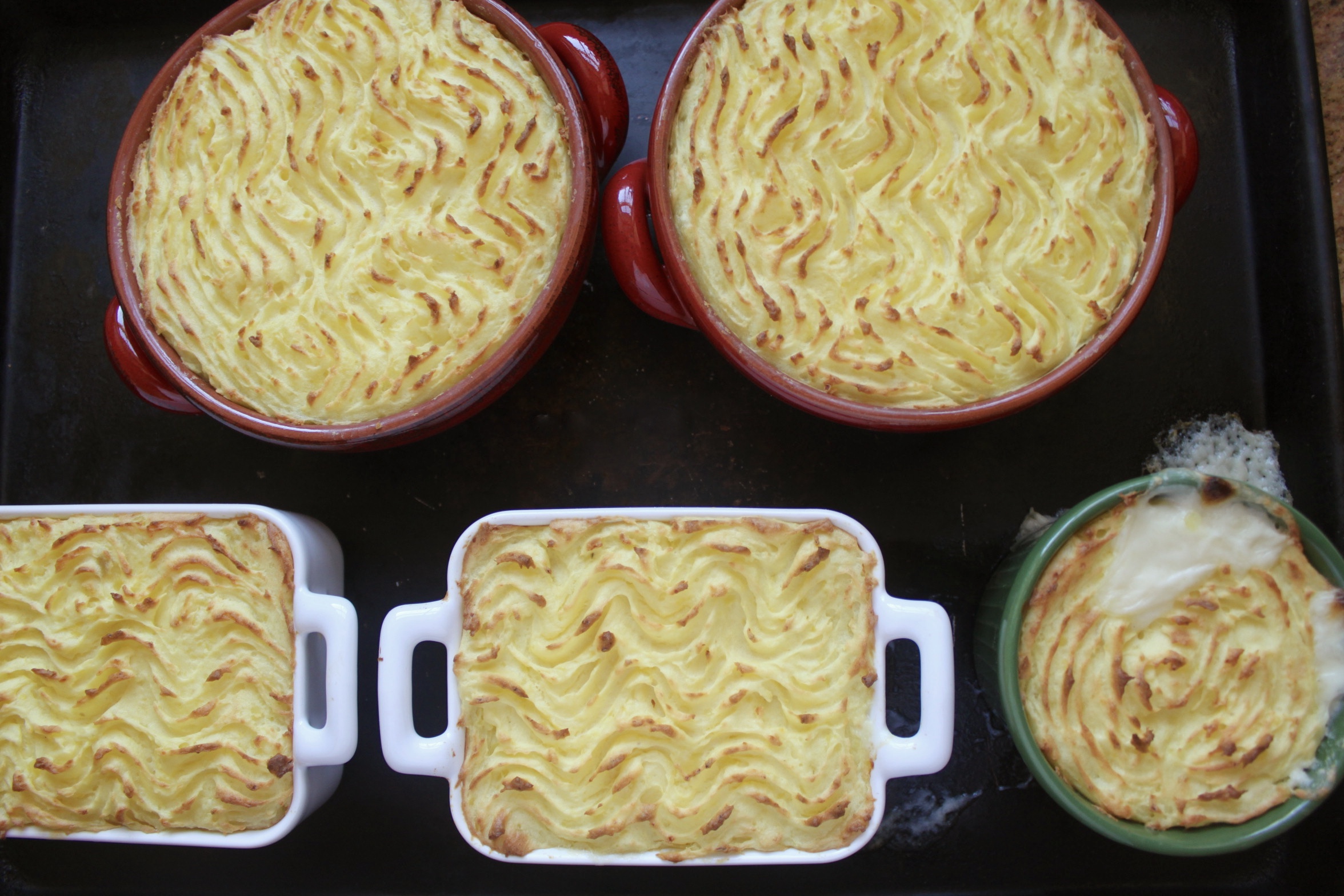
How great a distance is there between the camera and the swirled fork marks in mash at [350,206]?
1373 millimetres

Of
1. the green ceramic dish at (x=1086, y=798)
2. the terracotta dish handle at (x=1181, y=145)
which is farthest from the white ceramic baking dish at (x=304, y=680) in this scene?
the terracotta dish handle at (x=1181, y=145)

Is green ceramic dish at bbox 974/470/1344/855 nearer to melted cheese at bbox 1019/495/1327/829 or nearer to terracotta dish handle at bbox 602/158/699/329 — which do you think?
melted cheese at bbox 1019/495/1327/829

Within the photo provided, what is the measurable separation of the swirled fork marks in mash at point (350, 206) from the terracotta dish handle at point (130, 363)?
0.30 feet

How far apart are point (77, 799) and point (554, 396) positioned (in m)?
1.01

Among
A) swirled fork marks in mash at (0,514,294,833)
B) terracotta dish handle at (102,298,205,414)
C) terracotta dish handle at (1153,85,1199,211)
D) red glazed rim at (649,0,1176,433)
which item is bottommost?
swirled fork marks in mash at (0,514,294,833)

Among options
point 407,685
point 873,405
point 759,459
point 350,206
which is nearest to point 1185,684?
point 873,405

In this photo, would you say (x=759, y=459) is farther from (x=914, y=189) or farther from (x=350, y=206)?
(x=350, y=206)

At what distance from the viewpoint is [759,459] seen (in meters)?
1.63

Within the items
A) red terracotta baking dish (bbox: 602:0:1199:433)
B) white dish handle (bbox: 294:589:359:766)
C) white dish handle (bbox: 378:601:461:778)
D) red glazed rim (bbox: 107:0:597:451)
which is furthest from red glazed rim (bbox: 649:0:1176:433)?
white dish handle (bbox: 294:589:359:766)

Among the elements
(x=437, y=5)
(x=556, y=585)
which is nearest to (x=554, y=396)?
(x=556, y=585)

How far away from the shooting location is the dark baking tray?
157 cm

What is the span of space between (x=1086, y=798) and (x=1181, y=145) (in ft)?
3.40

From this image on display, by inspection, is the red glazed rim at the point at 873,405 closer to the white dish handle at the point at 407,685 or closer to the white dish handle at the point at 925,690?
the white dish handle at the point at 925,690

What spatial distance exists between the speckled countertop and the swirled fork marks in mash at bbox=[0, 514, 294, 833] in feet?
6.72
